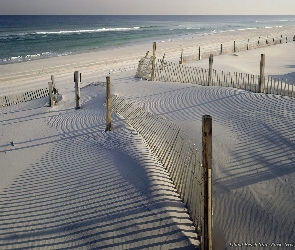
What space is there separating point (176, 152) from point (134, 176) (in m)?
1.56

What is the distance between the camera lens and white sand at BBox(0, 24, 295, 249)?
18.4 feet

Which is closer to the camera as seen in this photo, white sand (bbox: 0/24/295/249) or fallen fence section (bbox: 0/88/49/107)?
white sand (bbox: 0/24/295/249)

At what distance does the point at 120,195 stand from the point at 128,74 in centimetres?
1485

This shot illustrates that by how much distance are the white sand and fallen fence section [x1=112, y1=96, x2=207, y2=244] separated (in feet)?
0.79

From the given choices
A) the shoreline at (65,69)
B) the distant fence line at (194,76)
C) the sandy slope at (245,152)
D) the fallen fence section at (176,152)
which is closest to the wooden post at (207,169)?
the fallen fence section at (176,152)

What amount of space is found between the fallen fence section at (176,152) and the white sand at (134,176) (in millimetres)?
242

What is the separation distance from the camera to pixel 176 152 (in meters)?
8.29

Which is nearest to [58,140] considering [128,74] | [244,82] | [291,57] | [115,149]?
[115,149]

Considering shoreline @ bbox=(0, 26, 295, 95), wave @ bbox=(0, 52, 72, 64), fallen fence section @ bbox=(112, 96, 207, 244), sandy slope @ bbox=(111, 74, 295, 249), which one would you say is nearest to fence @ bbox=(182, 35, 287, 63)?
shoreline @ bbox=(0, 26, 295, 95)

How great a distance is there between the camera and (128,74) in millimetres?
20703

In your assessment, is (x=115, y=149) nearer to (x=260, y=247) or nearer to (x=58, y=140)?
(x=58, y=140)

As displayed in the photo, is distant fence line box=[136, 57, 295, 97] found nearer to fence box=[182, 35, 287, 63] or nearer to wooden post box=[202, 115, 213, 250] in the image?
fence box=[182, 35, 287, 63]

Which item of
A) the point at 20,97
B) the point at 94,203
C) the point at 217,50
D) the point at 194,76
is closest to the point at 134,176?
the point at 94,203

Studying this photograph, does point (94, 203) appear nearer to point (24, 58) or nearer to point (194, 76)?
point (194, 76)
